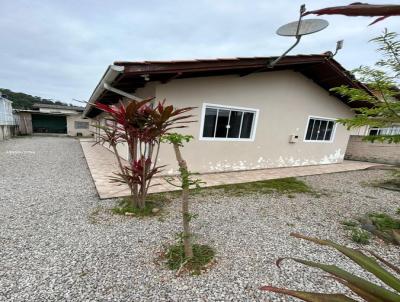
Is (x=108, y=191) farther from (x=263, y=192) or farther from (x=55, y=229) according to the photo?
(x=263, y=192)

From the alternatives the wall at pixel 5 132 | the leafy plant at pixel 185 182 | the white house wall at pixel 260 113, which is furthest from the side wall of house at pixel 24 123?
the leafy plant at pixel 185 182

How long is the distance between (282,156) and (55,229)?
776 cm

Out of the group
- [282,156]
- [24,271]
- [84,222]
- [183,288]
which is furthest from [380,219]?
[24,271]

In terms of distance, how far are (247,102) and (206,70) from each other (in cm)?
223

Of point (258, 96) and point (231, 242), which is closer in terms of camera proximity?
point (231, 242)

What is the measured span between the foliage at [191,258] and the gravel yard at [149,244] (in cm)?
11

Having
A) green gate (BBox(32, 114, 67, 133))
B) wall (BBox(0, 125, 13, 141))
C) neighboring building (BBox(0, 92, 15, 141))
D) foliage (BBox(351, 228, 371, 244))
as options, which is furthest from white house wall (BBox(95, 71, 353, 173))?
green gate (BBox(32, 114, 67, 133))

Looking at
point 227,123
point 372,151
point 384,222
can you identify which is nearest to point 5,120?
point 227,123

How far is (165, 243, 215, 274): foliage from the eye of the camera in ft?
8.20

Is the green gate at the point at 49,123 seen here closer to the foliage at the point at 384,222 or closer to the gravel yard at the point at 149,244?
the gravel yard at the point at 149,244

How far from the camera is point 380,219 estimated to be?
4020 mm

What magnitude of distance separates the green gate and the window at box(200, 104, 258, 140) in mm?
23368

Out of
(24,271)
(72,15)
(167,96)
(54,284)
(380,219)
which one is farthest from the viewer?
(72,15)

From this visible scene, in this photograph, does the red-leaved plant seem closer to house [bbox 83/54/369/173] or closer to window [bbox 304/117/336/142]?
house [bbox 83/54/369/173]
